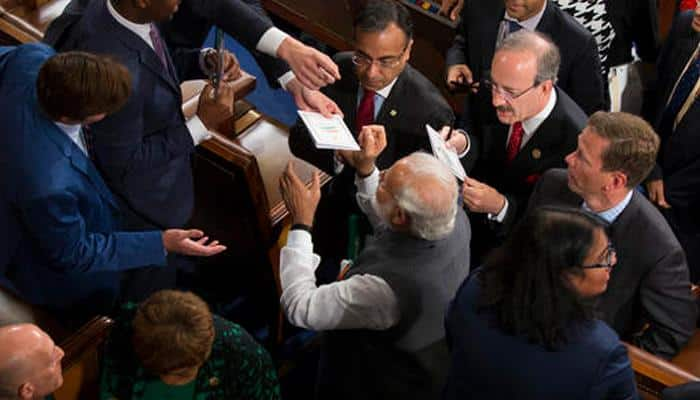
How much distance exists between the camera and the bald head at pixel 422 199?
2.11 meters

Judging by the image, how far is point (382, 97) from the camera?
3002 millimetres

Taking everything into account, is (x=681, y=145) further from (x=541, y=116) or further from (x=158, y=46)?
(x=158, y=46)

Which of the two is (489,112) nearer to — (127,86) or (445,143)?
(445,143)

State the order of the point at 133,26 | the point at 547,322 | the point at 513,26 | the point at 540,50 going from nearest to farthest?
the point at 547,322, the point at 133,26, the point at 540,50, the point at 513,26

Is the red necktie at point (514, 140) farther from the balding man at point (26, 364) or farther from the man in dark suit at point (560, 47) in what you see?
the balding man at point (26, 364)

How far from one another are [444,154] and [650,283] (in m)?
0.79

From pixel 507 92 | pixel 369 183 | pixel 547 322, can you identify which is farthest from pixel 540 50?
pixel 547 322

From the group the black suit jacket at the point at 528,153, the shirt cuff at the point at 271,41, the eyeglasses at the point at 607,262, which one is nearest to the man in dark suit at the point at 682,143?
the black suit jacket at the point at 528,153

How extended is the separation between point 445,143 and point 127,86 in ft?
3.82

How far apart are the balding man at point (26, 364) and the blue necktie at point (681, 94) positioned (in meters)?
2.68

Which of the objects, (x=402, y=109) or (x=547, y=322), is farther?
(x=402, y=109)

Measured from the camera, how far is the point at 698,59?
10.7 ft

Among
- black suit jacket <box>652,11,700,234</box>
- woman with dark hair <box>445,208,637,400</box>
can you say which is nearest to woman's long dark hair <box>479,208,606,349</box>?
woman with dark hair <box>445,208,637,400</box>

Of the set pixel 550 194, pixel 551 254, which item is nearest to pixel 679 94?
pixel 550 194
